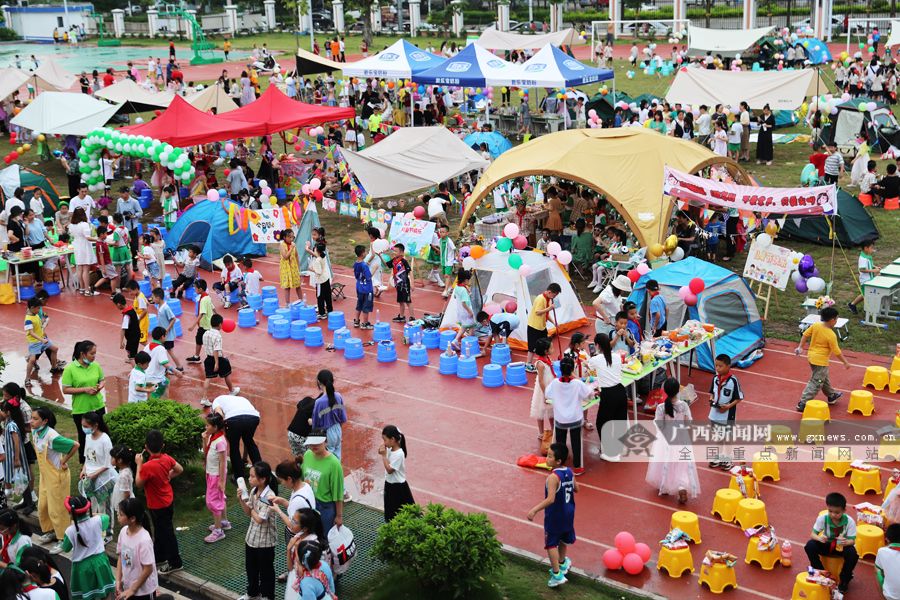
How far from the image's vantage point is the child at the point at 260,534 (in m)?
9.31

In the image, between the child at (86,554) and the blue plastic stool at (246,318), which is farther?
the blue plastic stool at (246,318)

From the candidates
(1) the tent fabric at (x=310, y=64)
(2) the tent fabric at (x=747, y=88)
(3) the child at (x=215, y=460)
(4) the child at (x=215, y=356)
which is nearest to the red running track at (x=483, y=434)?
(4) the child at (x=215, y=356)

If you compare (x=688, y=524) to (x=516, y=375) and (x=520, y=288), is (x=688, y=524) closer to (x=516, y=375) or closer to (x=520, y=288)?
(x=516, y=375)

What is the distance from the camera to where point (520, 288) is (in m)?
16.4

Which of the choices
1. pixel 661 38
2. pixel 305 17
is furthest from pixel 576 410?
pixel 305 17

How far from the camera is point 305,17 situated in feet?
232

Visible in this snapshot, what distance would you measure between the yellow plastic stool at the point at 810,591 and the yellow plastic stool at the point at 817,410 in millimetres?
4283

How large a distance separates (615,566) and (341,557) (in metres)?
2.69

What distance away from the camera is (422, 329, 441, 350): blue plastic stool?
16719 millimetres

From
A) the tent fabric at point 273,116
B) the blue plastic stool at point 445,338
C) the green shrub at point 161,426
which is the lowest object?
the blue plastic stool at point 445,338

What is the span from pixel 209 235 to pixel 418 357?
7331 millimetres

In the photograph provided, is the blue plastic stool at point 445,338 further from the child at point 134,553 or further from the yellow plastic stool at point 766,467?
the child at point 134,553

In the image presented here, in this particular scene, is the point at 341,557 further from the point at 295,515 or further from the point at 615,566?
the point at 615,566

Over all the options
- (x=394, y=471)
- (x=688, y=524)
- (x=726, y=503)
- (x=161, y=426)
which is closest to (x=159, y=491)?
(x=161, y=426)
